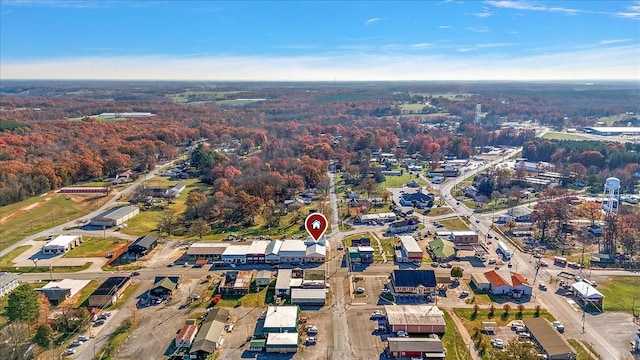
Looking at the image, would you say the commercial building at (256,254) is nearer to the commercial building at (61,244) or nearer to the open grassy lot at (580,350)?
the commercial building at (61,244)

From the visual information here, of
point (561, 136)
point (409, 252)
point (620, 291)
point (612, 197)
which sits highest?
point (561, 136)

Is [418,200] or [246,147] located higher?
[246,147]

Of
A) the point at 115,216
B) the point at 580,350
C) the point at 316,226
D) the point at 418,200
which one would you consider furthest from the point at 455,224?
the point at 115,216

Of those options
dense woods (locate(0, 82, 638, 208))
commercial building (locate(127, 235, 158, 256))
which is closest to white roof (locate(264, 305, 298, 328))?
commercial building (locate(127, 235, 158, 256))

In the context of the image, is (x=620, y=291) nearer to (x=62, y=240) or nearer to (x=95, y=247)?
(x=95, y=247)

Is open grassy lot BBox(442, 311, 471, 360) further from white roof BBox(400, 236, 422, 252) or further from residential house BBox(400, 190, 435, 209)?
residential house BBox(400, 190, 435, 209)

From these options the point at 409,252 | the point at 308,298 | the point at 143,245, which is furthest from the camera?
the point at 143,245
